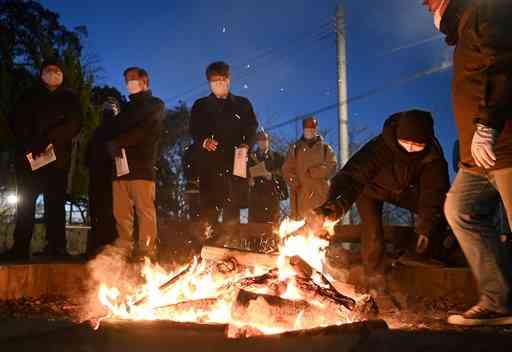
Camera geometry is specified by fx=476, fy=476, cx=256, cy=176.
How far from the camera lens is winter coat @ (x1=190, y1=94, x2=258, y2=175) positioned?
5.79 m

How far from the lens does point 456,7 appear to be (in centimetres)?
292

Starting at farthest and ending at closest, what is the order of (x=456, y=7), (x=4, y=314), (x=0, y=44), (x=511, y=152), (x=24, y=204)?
(x=0, y=44) → (x=24, y=204) → (x=4, y=314) → (x=456, y=7) → (x=511, y=152)

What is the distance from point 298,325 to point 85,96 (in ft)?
39.1

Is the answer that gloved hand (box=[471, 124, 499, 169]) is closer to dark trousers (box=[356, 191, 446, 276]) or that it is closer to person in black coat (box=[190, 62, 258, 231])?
dark trousers (box=[356, 191, 446, 276])

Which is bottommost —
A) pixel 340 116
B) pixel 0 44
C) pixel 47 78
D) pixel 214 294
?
pixel 214 294

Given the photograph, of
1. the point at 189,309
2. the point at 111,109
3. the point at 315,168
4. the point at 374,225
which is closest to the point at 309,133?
the point at 315,168

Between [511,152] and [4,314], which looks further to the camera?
[4,314]

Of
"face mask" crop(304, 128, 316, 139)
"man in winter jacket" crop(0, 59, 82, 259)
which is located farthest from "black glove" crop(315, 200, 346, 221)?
"face mask" crop(304, 128, 316, 139)

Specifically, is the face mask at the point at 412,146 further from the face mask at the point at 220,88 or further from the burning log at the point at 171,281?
the face mask at the point at 220,88

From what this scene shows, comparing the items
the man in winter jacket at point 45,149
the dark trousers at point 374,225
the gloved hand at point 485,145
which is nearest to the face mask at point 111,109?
the man in winter jacket at point 45,149

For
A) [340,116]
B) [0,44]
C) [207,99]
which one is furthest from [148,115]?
[0,44]

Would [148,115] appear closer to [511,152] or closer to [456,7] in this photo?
[456,7]

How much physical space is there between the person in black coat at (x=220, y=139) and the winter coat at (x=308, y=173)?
123cm

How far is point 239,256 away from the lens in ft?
11.6
